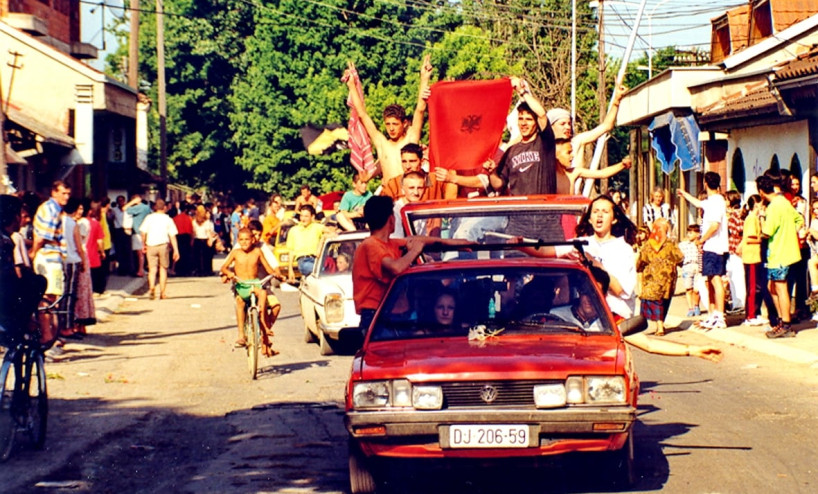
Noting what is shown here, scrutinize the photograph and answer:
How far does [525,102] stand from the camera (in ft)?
37.0

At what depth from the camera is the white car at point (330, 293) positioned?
15.1m

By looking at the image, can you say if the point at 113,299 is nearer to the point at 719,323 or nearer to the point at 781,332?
the point at 719,323

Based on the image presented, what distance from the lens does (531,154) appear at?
11.3m

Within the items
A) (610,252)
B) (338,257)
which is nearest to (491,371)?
(610,252)

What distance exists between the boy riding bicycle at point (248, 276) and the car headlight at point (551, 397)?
7.13 metres

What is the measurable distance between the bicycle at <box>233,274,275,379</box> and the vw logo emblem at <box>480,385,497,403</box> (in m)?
6.19

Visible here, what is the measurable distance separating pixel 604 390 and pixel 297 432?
3.20 meters

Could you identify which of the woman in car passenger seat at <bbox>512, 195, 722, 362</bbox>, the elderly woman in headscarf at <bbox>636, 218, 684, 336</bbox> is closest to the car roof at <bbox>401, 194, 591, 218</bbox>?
the woman in car passenger seat at <bbox>512, 195, 722, 362</bbox>

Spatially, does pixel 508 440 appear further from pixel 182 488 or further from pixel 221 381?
pixel 221 381

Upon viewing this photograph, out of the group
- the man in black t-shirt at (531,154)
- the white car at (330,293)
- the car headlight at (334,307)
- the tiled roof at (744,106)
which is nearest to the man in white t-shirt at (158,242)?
the white car at (330,293)

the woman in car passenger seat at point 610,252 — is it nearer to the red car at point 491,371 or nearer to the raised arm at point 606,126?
the red car at point 491,371

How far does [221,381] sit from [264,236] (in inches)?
628

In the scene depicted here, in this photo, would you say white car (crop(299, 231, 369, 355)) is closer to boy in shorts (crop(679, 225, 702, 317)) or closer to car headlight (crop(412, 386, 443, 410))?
boy in shorts (crop(679, 225, 702, 317))

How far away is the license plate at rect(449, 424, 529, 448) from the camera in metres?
7.18
